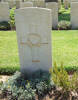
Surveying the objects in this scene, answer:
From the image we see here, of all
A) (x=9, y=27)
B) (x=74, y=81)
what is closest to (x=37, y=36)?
(x=74, y=81)

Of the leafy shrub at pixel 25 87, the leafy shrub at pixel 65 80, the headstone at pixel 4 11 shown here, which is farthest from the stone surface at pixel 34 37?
the headstone at pixel 4 11

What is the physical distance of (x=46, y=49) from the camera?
343 cm

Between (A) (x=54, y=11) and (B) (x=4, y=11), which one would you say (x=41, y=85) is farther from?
(B) (x=4, y=11)

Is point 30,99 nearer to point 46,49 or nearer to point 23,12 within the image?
point 46,49

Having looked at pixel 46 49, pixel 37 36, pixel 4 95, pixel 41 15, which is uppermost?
pixel 41 15

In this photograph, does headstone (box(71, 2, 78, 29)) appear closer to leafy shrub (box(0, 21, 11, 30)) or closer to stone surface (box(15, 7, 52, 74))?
leafy shrub (box(0, 21, 11, 30))

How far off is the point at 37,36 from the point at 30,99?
1309 mm

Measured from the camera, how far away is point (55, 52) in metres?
5.26

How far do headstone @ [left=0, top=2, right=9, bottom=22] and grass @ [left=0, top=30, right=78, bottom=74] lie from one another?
2.78 m

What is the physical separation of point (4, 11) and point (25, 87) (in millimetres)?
7420

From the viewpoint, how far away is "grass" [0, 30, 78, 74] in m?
4.37

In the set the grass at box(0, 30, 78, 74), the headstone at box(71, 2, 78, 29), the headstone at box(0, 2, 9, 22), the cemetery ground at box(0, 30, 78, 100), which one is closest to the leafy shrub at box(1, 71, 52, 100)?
the cemetery ground at box(0, 30, 78, 100)

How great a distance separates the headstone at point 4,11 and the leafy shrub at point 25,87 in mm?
6973

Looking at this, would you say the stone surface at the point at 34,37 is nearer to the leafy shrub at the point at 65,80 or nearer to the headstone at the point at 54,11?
the leafy shrub at the point at 65,80
